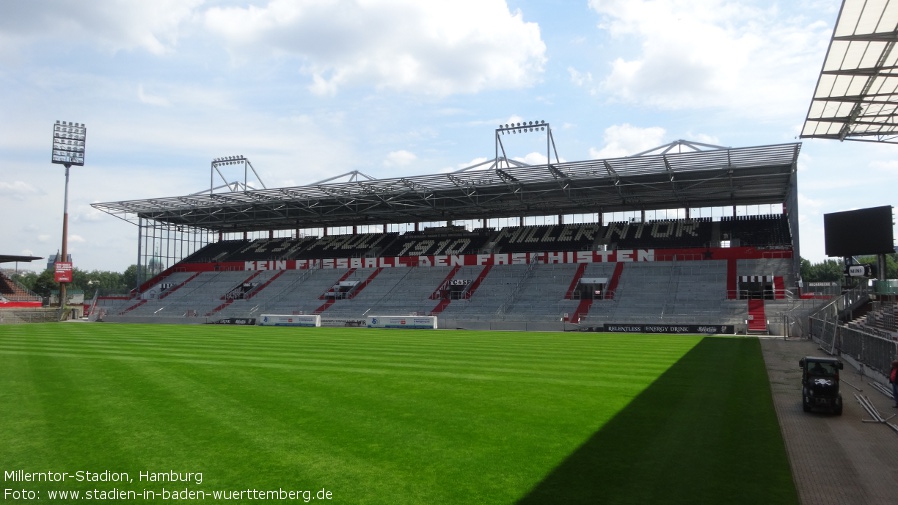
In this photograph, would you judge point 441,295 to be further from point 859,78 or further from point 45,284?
point 45,284

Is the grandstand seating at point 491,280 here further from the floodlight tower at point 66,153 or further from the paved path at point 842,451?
the paved path at point 842,451

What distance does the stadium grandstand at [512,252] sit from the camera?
47656 millimetres

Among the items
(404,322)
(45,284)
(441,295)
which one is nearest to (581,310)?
(441,295)

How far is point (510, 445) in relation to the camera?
32.1 ft

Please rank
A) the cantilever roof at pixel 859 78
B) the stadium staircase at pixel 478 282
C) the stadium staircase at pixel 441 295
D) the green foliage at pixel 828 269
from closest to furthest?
the cantilever roof at pixel 859 78, the stadium staircase at pixel 441 295, the stadium staircase at pixel 478 282, the green foliage at pixel 828 269

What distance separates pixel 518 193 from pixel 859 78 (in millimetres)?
40384

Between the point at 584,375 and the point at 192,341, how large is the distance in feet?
72.6

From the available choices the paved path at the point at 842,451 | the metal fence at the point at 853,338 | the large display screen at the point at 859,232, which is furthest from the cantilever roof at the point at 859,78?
the large display screen at the point at 859,232

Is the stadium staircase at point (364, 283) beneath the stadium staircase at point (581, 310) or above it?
above

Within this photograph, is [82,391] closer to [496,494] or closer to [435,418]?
[435,418]

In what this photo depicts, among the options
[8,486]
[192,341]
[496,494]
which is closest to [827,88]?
[496,494]

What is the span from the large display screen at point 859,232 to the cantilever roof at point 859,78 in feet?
38.9

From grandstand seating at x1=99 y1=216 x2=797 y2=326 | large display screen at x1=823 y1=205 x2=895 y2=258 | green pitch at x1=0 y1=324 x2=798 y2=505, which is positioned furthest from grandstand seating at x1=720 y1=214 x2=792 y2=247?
green pitch at x1=0 y1=324 x2=798 y2=505

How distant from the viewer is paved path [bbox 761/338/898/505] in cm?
792
